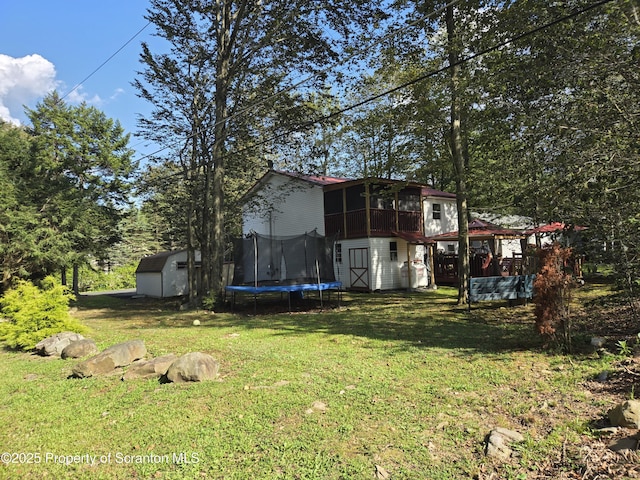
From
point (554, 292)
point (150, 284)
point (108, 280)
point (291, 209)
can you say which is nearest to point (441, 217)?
point (291, 209)

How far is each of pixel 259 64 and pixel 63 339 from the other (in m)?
11.9

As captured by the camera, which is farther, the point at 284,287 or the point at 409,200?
the point at 409,200

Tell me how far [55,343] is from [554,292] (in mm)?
8705

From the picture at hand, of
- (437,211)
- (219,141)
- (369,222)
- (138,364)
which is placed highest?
(219,141)

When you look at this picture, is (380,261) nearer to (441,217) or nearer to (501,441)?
(441,217)

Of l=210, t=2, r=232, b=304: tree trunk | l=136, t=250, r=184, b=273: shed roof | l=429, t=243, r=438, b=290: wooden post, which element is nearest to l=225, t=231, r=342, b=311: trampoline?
l=210, t=2, r=232, b=304: tree trunk

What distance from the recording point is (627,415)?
3447 mm

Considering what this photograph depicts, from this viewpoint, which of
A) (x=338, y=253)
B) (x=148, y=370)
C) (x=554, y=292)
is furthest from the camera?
(x=338, y=253)

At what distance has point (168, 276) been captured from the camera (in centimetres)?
2408

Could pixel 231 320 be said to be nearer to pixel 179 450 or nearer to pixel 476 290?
pixel 476 290

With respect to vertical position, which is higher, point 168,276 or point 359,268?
point 359,268

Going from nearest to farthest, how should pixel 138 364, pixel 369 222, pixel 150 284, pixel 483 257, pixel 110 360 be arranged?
pixel 138 364 < pixel 110 360 < pixel 483 257 < pixel 369 222 < pixel 150 284

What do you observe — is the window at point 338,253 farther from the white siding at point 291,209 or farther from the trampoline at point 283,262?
the trampoline at point 283,262

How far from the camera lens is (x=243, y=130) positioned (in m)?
16.8
